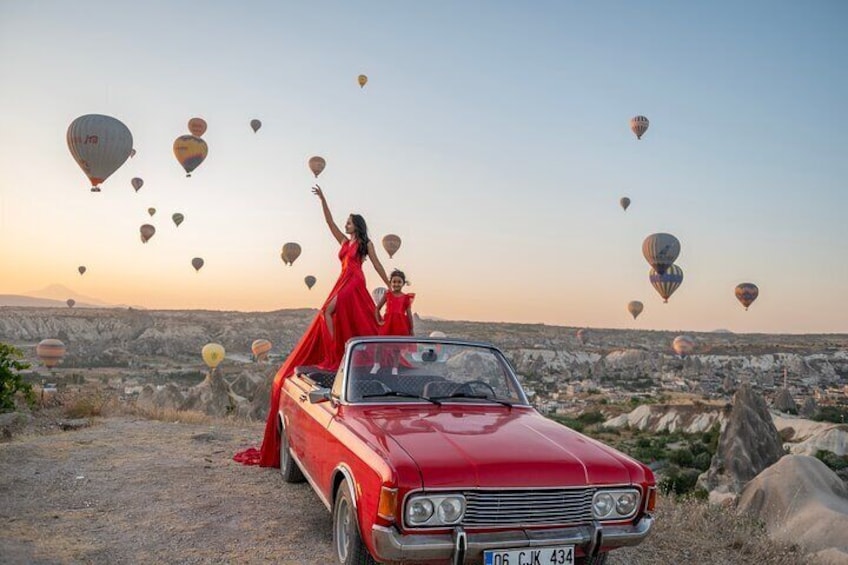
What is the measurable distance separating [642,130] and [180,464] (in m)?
52.3

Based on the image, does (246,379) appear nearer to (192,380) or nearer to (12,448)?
(192,380)

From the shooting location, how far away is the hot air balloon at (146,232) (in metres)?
61.2

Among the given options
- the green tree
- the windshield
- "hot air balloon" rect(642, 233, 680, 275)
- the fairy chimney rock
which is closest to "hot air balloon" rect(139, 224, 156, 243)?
"hot air balloon" rect(642, 233, 680, 275)

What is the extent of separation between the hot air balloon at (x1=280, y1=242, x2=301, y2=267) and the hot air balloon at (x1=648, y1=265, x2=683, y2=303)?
93.2 feet

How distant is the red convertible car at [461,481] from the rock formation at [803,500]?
9.68 meters

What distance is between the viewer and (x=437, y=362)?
5824 millimetres

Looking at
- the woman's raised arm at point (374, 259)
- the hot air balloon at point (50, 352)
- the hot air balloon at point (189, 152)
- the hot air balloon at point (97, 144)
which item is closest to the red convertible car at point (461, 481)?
the woman's raised arm at point (374, 259)

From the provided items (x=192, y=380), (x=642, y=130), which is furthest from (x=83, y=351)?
(x=642, y=130)

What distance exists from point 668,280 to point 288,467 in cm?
5365

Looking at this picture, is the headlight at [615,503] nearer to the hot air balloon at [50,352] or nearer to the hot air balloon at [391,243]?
the hot air balloon at [391,243]

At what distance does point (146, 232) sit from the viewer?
61.7 metres

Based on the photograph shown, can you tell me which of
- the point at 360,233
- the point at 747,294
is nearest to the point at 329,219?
the point at 360,233

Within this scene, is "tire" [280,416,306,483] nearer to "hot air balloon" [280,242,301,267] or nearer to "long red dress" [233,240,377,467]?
"long red dress" [233,240,377,467]

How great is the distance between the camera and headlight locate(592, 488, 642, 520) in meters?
4.17
